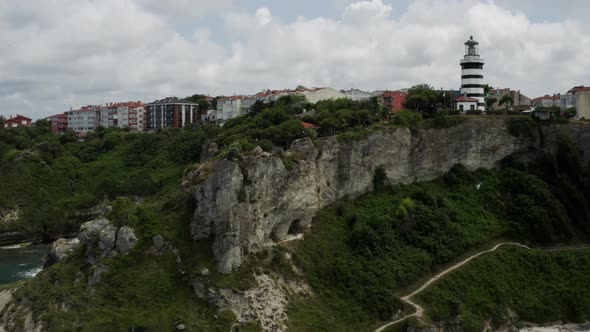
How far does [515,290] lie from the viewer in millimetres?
40438

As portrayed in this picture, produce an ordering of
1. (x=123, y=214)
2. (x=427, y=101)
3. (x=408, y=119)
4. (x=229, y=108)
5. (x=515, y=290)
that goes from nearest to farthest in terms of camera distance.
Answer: (x=123, y=214)
(x=515, y=290)
(x=408, y=119)
(x=427, y=101)
(x=229, y=108)

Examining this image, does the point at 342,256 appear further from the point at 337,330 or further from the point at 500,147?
the point at 500,147

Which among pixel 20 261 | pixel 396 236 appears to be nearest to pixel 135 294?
pixel 396 236

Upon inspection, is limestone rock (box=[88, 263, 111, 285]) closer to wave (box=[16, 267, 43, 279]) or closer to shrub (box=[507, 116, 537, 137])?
wave (box=[16, 267, 43, 279])

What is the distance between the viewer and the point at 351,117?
5228 cm

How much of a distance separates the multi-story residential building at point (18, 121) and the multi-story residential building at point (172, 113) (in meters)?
23.3

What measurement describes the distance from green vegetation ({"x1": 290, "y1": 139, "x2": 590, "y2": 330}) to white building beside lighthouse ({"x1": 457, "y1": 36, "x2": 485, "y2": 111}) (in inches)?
349

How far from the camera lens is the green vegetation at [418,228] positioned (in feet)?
121

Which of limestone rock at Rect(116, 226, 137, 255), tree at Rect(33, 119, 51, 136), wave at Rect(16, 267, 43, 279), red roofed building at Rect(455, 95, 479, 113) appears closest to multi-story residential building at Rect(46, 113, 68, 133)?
tree at Rect(33, 119, 51, 136)

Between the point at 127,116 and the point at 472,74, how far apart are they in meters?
72.3

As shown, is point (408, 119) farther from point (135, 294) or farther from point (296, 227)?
point (135, 294)

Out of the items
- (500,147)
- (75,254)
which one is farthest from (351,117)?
(75,254)

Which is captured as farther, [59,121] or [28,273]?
[59,121]

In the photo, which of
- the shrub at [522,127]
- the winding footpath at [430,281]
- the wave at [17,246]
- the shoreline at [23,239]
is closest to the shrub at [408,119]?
the shrub at [522,127]
